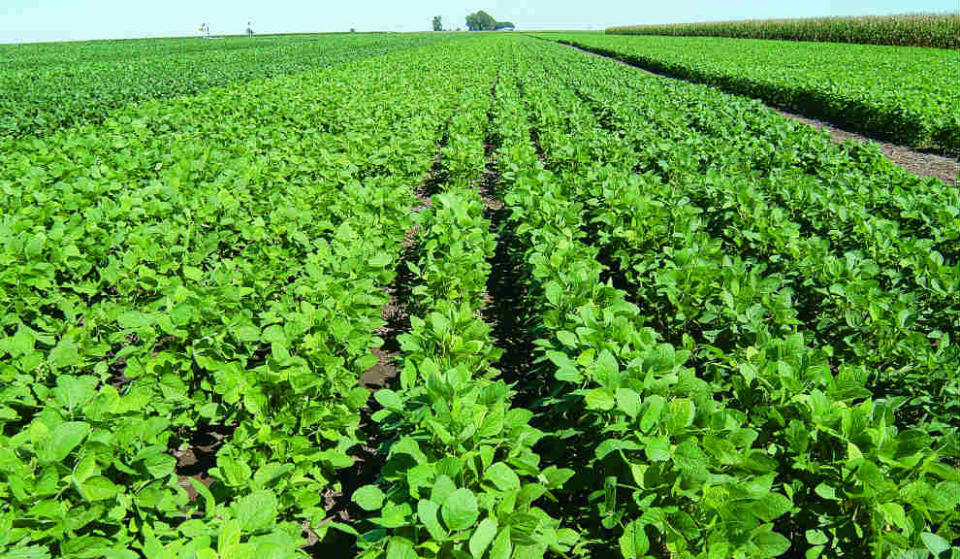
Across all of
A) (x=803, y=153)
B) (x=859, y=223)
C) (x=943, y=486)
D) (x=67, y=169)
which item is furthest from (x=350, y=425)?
(x=803, y=153)

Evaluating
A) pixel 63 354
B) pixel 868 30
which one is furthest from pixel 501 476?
pixel 868 30

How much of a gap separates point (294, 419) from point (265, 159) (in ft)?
16.9

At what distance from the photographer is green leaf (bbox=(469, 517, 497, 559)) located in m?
1.54

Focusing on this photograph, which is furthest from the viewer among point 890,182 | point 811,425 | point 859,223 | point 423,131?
point 423,131

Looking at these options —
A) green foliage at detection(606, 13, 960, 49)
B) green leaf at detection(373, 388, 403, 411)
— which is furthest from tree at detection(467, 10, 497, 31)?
green leaf at detection(373, 388, 403, 411)

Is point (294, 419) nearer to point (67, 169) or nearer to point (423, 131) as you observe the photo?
point (67, 169)

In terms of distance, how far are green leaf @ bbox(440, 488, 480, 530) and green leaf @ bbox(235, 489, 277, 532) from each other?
0.66 m

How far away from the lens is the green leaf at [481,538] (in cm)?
154

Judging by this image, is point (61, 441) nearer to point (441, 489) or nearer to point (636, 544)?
point (441, 489)

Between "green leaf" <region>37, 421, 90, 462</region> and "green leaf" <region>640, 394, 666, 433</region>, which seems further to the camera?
"green leaf" <region>640, 394, 666, 433</region>

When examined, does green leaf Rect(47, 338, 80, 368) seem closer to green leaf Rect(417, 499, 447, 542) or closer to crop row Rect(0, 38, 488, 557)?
crop row Rect(0, 38, 488, 557)

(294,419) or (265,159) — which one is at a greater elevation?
(265,159)

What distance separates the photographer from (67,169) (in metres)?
5.93

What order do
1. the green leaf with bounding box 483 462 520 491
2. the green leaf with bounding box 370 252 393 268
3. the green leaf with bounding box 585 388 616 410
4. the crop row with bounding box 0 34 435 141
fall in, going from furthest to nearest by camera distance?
the crop row with bounding box 0 34 435 141, the green leaf with bounding box 370 252 393 268, the green leaf with bounding box 585 388 616 410, the green leaf with bounding box 483 462 520 491
